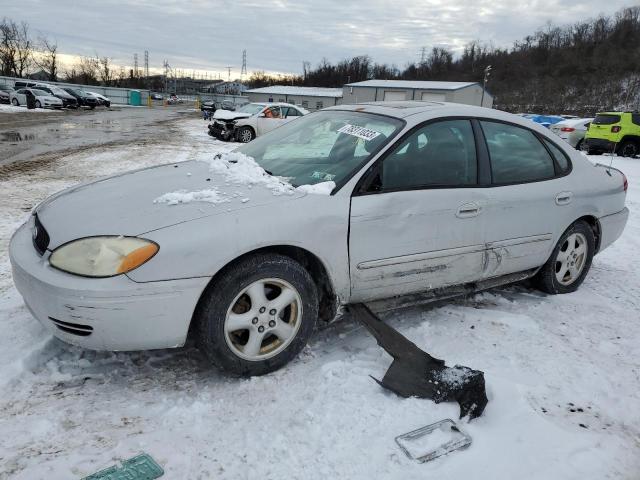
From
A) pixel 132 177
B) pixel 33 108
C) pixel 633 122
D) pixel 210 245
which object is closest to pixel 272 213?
pixel 210 245

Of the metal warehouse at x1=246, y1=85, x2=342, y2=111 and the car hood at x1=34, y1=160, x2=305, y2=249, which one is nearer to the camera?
the car hood at x1=34, y1=160, x2=305, y2=249

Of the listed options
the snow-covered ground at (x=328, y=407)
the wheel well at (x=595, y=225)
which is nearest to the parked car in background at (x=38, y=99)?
the snow-covered ground at (x=328, y=407)

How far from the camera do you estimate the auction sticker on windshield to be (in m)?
3.29

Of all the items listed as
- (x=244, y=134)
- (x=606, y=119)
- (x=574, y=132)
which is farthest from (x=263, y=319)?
(x=574, y=132)

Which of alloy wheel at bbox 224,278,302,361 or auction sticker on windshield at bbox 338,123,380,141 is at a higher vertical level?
auction sticker on windshield at bbox 338,123,380,141

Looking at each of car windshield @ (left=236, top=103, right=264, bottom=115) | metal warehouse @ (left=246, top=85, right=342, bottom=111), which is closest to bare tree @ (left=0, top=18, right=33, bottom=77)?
metal warehouse @ (left=246, top=85, right=342, bottom=111)

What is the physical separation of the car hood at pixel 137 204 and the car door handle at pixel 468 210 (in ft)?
3.76

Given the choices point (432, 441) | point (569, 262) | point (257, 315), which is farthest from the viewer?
point (569, 262)

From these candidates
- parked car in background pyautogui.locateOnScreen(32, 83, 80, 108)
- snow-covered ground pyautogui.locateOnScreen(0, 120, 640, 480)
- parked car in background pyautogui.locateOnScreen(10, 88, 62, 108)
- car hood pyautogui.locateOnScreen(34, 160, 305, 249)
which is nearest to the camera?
snow-covered ground pyautogui.locateOnScreen(0, 120, 640, 480)

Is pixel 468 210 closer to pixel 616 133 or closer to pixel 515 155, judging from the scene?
pixel 515 155

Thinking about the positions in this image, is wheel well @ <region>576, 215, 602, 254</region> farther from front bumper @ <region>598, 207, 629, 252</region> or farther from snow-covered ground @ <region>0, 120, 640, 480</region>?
snow-covered ground @ <region>0, 120, 640, 480</region>

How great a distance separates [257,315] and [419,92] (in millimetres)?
58442

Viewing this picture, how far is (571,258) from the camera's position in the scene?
4.27 m

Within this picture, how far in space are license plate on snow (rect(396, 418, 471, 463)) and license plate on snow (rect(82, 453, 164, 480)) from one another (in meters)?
1.09
